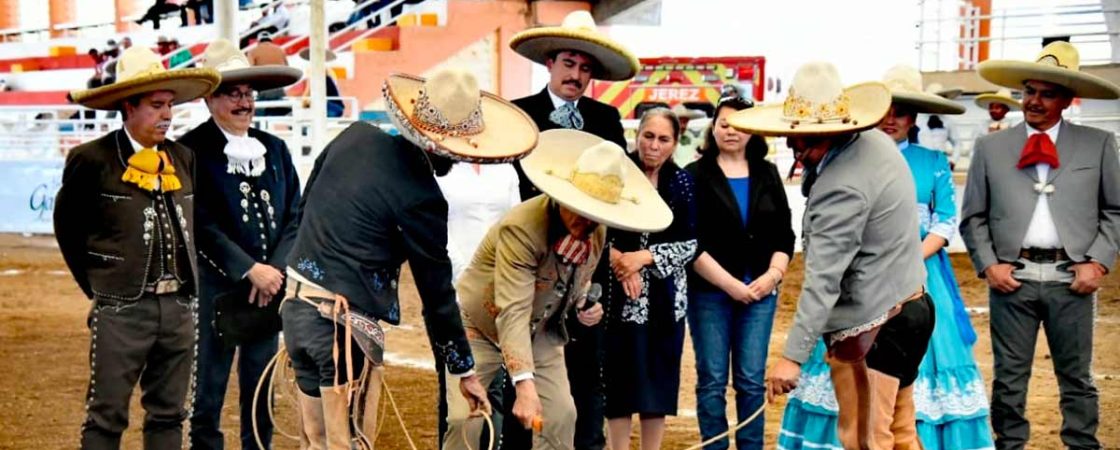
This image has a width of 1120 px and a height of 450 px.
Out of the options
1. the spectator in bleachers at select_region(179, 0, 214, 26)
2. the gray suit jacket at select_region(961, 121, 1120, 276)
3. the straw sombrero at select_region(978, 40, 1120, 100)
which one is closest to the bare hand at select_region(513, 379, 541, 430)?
the gray suit jacket at select_region(961, 121, 1120, 276)

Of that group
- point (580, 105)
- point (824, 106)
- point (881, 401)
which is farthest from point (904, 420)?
point (580, 105)

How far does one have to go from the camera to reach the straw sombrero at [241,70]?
632cm

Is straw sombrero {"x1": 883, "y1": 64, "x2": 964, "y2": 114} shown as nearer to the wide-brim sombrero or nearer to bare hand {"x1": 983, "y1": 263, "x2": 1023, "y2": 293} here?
bare hand {"x1": 983, "y1": 263, "x2": 1023, "y2": 293}

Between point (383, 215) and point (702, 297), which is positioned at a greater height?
point (383, 215)

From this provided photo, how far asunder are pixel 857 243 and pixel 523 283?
1142 mm

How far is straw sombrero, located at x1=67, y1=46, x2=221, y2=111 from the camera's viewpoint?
544cm

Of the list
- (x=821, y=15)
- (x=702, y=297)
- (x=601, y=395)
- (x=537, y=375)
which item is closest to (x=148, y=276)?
(x=537, y=375)

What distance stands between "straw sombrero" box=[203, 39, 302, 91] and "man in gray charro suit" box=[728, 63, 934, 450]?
84.3 inches

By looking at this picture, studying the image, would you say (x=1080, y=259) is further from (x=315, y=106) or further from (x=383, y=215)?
(x=315, y=106)

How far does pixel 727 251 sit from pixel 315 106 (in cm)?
839

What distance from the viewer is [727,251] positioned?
6.57 meters

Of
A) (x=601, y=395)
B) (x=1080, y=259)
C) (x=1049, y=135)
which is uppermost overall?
(x=1049, y=135)

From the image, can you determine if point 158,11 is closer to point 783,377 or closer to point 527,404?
point 527,404

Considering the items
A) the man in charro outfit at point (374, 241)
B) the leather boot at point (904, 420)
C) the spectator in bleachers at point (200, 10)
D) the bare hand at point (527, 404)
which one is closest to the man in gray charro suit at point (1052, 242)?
the leather boot at point (904, 420)
